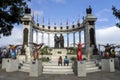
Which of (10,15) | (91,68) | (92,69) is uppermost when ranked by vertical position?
(10,15)

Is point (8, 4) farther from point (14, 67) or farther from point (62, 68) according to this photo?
point (62, 68)

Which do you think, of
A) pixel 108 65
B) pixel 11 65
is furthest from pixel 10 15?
pixel 108 65

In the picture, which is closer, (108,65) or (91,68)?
(108,65)

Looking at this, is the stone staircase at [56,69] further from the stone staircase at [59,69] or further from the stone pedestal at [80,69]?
the stone pedestal at [80,69]

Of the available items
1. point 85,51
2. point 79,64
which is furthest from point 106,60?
point 85,51

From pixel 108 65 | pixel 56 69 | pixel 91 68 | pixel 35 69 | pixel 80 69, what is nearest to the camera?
pixel 80 69

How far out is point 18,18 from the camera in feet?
101

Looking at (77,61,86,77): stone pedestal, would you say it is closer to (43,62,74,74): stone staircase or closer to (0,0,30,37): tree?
(43,62,74,74): stone staircase

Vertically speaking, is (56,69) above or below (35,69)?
below

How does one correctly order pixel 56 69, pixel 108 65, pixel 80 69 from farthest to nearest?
pixel 108 65, pixel 56 69, pixel 80 69

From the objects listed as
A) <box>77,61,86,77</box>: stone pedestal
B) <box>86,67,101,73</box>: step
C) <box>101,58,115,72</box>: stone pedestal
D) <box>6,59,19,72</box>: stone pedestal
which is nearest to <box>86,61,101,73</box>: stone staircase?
<box>86,67,101,73</box>: step

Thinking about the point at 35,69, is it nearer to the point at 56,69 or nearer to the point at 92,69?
the point at 56,69

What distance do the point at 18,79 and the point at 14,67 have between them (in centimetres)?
627

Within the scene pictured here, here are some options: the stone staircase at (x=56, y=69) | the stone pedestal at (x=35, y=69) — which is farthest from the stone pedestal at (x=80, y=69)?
the stone pedestal at (x=35, y=69)
